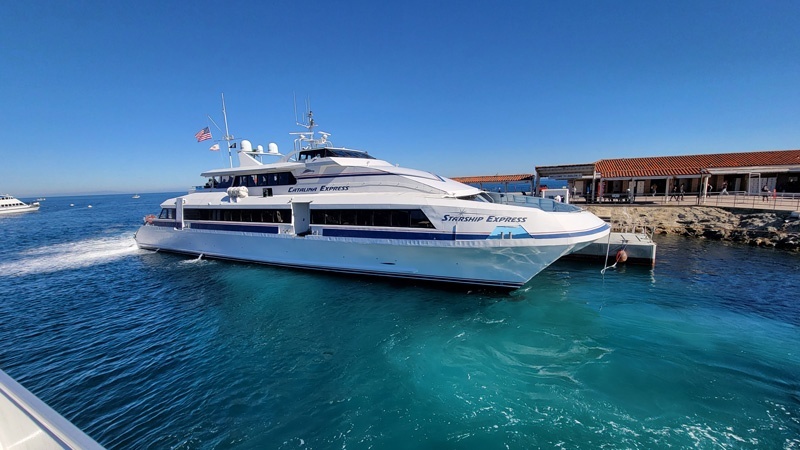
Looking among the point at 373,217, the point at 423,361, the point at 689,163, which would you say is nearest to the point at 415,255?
the point at 373,217

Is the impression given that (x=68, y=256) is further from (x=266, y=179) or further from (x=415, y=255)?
(x=415, y=255)

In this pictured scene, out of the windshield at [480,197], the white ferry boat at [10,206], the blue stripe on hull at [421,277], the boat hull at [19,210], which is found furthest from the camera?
the white ferry boat at [10,206]

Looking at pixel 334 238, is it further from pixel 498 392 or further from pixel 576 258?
pixel 576 258

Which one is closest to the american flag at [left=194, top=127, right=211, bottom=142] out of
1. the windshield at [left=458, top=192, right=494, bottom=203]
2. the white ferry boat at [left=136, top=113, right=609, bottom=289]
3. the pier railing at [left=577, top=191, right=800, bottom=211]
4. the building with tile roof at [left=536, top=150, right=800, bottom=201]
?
the white ferry boat at [left=136, top=113, right=609, bottom=289]

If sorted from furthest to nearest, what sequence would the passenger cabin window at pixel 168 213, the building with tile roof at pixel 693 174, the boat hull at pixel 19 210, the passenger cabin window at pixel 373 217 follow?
the boat hull at pixel 19 210 → the building with tile roof at pixel 693 174 → the passenger cabin window at pixel 168 213 → the passenger cabin window at pixel 373 217

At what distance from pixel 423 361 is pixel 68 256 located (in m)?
22.6

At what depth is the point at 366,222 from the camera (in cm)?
1145

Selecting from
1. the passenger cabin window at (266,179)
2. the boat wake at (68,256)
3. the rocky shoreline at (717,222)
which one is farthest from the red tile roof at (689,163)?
the boat wake at (68,256)

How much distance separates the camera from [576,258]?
14.4 metres

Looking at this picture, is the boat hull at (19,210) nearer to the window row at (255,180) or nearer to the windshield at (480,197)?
the window row at (255,180)

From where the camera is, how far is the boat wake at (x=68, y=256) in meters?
15.6

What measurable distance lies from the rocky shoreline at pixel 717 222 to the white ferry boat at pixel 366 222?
34.3 ft

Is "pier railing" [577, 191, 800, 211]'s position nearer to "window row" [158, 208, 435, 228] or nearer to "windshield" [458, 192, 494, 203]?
"windshield" [458, 192, 494, 203]

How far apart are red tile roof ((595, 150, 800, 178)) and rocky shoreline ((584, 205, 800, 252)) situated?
4.80 meters
